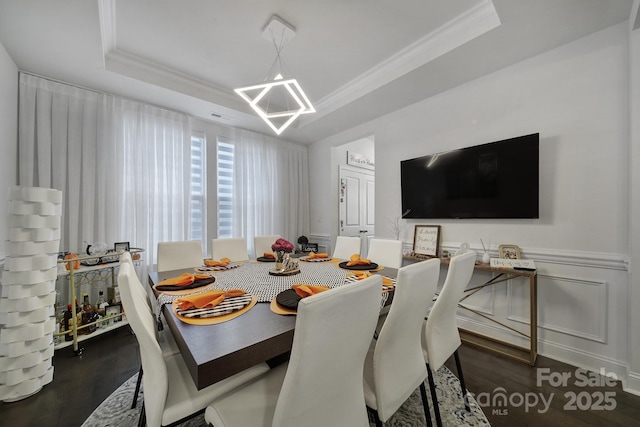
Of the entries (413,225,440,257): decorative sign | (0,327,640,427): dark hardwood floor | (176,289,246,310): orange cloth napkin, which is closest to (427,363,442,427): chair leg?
(0,327,640,427): dark hardwood floor

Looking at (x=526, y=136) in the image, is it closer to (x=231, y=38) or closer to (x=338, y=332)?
(x=338, y=332)

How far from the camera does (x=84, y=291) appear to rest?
2.57 meters

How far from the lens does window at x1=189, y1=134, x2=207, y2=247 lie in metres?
3.40

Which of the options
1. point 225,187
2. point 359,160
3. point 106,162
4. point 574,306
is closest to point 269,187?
point 225,187

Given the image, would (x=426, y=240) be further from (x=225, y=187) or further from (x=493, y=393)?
(x=225, y=187)

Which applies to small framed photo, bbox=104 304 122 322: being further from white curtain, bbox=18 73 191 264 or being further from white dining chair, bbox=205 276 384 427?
white dining chair, bbox=205 276 384 427

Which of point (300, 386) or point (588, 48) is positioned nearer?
point (300, 386)

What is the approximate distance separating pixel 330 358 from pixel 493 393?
1600mm

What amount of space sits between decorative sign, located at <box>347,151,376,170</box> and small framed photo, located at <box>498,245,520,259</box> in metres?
2.81

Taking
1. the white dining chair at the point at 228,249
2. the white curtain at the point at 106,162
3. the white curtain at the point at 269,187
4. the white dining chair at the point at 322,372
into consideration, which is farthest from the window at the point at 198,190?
the white dining chair at the point at 322,372

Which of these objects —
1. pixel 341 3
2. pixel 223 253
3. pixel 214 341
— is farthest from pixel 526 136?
pixel 223 253

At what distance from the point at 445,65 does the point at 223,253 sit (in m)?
2.86

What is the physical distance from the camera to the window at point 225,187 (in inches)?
144

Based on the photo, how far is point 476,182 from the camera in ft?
8.16
